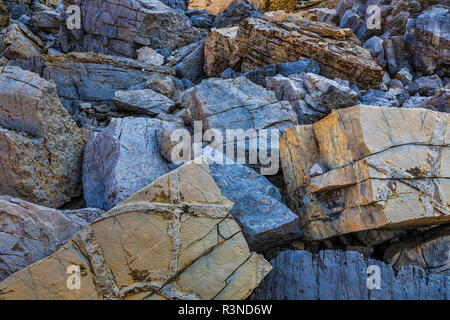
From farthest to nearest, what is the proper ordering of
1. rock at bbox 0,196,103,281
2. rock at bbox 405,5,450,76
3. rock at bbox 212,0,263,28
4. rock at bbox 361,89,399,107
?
rock at bbox 212,0,263,28 → rock at bbox 405,5,450,76 → rock at bbox 361,89,399,107 → rock at bbox 0,196,103,281

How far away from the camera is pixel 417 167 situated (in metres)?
4.40

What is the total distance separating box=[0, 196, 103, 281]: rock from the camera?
12.3 ft

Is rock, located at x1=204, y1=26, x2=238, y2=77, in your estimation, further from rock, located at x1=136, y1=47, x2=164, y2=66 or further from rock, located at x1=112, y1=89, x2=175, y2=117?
rock, located at x1=112, y1=89, x2=175, y2=117

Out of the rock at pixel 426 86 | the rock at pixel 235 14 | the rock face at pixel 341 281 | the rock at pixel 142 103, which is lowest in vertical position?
the rock face at pixel 341 281

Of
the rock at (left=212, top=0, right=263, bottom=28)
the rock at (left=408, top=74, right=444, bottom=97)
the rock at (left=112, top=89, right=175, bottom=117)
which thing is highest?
the rock at (left=212, top=0, right=263, bottom=28)

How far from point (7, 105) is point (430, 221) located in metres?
7.94

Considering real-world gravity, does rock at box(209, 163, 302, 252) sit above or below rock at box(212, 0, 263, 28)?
below

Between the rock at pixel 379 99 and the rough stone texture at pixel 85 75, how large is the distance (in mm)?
7783

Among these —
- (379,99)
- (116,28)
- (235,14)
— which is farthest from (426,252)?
(235,14)

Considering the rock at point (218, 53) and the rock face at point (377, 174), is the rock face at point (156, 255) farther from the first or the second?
the rock at point (218, 53)

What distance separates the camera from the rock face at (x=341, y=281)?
137 inches

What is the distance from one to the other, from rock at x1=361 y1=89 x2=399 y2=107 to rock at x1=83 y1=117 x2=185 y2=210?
627 cm

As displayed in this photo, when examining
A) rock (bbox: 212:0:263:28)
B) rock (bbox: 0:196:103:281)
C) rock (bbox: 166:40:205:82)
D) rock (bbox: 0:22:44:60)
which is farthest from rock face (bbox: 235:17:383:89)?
rock (bbox: 0:196:103:281)

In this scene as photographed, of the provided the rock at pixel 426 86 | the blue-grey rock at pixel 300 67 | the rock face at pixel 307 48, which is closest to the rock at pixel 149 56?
the rock face at pixel 307 48
